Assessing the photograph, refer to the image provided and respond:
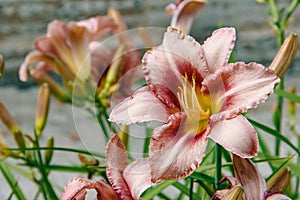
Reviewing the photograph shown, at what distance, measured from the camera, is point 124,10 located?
9.51ft

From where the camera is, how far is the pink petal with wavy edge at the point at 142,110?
385 mm

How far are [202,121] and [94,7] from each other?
99.3 inches

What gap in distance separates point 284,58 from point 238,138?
0.10m

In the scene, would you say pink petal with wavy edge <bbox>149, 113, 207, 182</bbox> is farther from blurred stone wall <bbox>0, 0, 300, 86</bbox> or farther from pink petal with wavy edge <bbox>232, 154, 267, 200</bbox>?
blurred stone wall <bbox>0, 0, 300, 86</bbox>

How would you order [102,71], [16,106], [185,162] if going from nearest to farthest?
1. [185,162]
2. [102,71]
3. [16,106]

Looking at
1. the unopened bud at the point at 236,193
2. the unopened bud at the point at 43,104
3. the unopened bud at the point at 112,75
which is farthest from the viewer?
the unopened bud at the point at 43,104

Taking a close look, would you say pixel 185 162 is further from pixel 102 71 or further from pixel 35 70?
pixel 35 70

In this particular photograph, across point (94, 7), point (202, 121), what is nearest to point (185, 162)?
point (202, 121)

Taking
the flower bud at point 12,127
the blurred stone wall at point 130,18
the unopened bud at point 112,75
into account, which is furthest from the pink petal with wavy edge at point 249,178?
the blurred stone wall at point 130,18

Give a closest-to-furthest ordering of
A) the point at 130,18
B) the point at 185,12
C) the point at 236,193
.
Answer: the point at 236,193, the point at 185,12, the point at 130,18

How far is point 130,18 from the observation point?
2.91 m

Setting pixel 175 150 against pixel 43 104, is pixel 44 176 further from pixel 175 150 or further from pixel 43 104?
pixel 175 150

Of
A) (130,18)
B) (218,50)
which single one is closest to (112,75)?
(218,50)

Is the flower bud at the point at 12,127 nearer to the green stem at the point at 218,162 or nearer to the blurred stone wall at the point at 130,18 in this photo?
the green stem at the point at 218,162
